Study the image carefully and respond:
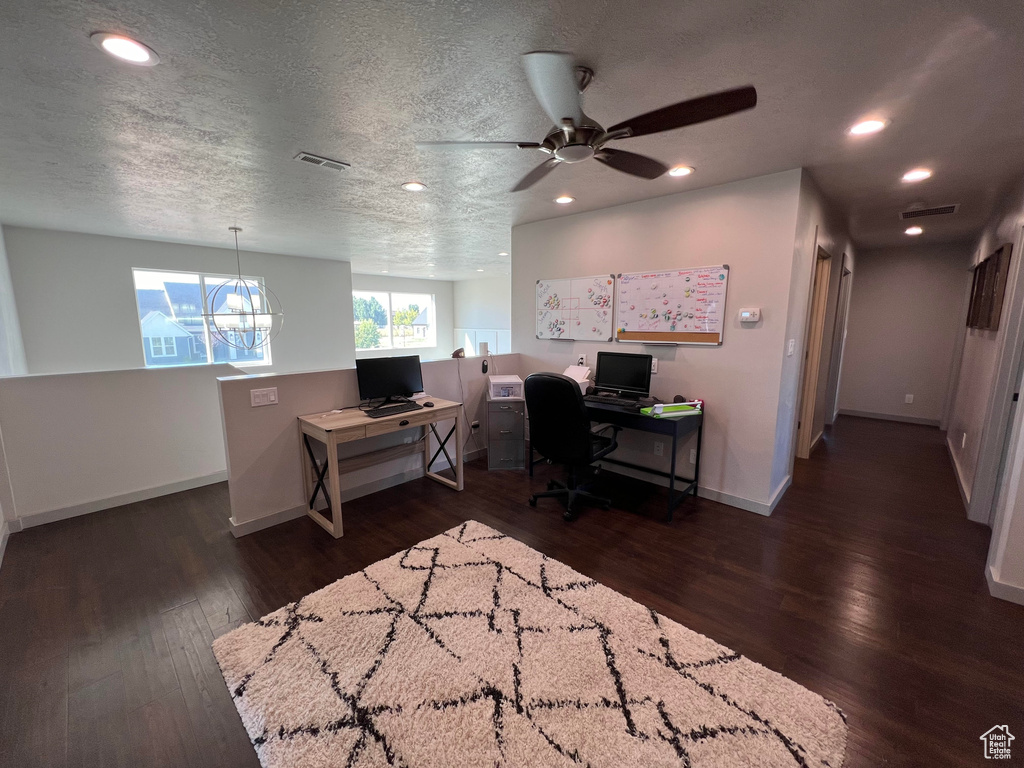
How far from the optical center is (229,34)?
1383 millimetres

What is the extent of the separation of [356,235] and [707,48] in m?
4.16

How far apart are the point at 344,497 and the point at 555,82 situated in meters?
3.07

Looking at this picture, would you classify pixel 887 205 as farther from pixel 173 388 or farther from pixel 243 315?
pixel 243 315

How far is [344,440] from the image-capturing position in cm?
270

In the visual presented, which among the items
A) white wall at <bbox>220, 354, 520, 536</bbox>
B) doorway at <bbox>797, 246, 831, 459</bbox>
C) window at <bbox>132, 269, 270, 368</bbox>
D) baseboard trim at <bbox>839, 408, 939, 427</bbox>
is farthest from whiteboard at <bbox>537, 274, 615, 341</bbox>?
baseboard trim at <bbox>839, 408, 939, 427</bbox>

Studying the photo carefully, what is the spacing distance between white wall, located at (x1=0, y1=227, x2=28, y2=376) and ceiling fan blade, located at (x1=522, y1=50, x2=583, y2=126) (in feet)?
15.5

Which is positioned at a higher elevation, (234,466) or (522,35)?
(522,35)

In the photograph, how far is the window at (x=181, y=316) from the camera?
511 cm

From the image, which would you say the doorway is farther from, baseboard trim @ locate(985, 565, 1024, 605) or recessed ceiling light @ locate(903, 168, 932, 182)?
baseboard trim @ locate(985, 565, 1024, 605)

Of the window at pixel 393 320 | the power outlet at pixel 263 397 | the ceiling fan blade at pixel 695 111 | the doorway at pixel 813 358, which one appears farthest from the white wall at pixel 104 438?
the doorway at pixel 813 358

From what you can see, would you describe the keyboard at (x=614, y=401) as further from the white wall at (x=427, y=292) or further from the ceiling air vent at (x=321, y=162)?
the white wall at (x=427, y=292)

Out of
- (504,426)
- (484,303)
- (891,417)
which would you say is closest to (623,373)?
(504,426)

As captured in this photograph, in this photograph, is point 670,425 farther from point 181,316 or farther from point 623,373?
point 181,316

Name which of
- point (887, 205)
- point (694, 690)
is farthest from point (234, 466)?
point (887, 205)
